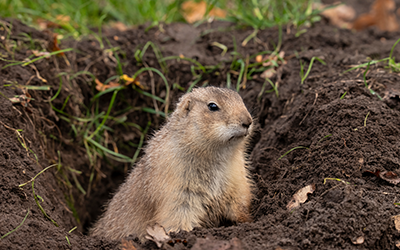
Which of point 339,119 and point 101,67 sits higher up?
point 339,119

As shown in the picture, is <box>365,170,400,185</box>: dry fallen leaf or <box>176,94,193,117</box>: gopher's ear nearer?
<box>365,170,400,185</box>: dry fallen leaf

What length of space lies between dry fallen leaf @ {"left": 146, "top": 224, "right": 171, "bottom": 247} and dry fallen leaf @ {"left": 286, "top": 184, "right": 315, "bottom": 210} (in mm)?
1396

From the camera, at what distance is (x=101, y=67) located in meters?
6.94

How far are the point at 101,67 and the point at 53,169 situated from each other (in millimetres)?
2122

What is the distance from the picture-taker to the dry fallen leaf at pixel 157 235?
3.65 meters

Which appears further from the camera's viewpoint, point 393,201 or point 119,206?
point 119,206

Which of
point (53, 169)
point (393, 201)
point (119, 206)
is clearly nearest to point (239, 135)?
point (393, 201)

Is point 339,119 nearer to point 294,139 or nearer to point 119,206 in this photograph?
point 294,139

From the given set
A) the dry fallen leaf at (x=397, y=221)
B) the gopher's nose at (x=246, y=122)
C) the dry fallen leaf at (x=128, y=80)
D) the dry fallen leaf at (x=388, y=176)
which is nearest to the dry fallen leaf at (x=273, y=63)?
the dry fallen leaf at (x=128, y=80)

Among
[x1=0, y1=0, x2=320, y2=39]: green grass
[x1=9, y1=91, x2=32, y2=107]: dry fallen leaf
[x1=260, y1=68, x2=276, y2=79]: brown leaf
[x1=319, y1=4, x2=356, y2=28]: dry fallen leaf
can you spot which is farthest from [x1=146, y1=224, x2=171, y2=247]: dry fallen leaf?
[x1=319, y1=4, x2=356, y2=28]: dry fallen leaf

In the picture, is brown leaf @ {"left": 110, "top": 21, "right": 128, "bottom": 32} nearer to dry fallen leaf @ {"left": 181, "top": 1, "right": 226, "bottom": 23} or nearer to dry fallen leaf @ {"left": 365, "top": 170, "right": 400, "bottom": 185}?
dry fallen leaf @ {"left": 181, "top": 1, "right": 226, "bottom": 23}

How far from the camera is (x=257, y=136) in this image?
20.1 feet

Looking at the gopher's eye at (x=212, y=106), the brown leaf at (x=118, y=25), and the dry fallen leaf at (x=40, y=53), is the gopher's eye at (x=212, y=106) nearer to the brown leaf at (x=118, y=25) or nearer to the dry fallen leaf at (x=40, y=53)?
the dry fallen leaf at (x=40, y=53)

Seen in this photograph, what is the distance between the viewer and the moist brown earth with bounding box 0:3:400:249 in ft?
11.7
